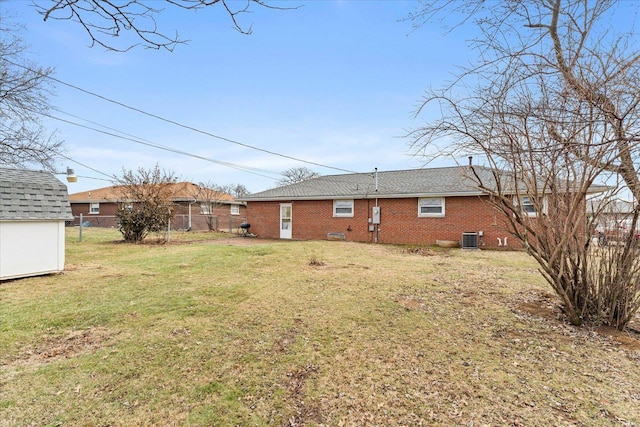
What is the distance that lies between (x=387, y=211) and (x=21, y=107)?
13293 millimetres

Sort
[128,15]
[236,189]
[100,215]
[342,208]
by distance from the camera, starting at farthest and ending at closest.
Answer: [236,189], [100,215], [342,208], [128,15]

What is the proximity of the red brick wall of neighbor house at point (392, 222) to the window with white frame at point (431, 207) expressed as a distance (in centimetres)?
18

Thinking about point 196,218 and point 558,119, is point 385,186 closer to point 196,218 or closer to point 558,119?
point 558,119

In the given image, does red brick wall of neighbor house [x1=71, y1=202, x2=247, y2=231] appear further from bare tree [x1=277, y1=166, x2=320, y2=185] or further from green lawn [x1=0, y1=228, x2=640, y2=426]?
green lawn [x1=0, y1=228, x2=640, y2=426]

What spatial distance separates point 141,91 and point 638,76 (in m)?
14.2

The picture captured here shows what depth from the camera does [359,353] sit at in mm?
3357

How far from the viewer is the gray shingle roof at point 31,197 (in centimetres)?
662

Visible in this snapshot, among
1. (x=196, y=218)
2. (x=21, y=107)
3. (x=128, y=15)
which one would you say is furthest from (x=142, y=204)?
(x=128, y=15)

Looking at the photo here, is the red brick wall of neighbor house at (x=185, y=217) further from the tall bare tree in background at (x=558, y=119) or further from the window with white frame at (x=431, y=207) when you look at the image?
the tall bare tree in background at (x=558, y=119)

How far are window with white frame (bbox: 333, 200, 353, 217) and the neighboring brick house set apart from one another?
806cm

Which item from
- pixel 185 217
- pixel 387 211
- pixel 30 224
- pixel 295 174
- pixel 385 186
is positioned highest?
pixel 295 174

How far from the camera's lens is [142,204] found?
14.1 metres

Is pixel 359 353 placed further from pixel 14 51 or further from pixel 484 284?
pixel 14 51

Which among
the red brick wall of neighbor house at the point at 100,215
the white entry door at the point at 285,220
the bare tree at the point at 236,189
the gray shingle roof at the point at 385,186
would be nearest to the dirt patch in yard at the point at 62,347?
the gray shingle roof at the point at 385,186
